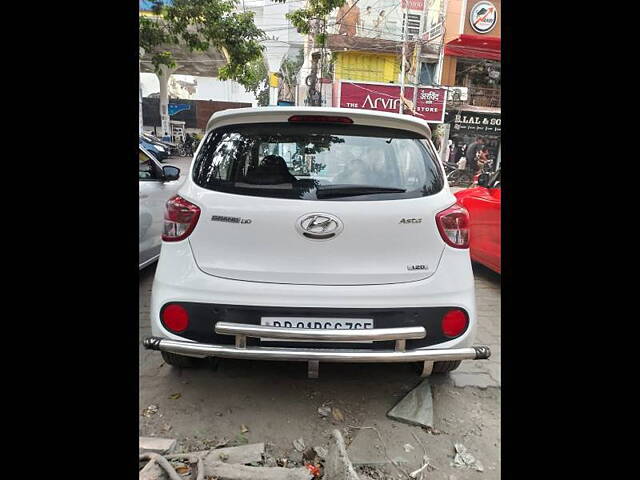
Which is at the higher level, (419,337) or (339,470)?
(419,337)

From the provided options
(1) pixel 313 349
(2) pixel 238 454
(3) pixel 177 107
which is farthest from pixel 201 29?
(3) pixel 177 107

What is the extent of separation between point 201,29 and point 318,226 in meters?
5.28

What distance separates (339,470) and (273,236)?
111 cm

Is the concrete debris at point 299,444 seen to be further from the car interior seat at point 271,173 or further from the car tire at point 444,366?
the car interior seat at point 271,173

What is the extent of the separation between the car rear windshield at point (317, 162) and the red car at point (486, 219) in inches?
94.2

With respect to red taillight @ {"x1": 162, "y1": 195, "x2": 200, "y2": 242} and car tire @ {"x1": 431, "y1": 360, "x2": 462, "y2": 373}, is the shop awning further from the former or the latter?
red taillight @ {"x1": 162, "y1": 195, "x2": 200, "y2": 242}

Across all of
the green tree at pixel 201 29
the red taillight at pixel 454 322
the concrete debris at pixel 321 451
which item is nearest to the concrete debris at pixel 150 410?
the concrete debris at pixel 321 451

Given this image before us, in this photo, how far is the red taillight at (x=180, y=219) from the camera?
6.62 ft

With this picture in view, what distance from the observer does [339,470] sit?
5.85 feet

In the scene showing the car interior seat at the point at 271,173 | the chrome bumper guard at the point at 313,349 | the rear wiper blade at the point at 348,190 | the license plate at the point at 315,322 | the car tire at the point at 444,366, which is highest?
the car interior seat at the point at 271,173

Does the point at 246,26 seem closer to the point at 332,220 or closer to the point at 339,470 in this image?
the point at 332,220

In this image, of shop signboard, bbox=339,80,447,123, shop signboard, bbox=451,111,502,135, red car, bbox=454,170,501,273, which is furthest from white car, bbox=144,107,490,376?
shop signboard, bbox=451,111,502,135

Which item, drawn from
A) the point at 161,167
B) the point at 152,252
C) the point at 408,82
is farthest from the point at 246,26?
the point at 408,82

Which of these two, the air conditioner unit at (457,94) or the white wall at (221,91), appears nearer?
the air conditioner unit at (457,94)
